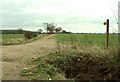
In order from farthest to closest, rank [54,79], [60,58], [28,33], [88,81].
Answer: [28,33] < [60,58] < [88,81] < [54,79]

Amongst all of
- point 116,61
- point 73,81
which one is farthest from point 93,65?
point 73,81

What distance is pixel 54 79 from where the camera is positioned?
721cm

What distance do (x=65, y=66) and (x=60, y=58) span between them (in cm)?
64

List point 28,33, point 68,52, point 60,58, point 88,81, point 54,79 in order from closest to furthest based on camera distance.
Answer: point 54,79 < point 88,81 < point 60,58 < point 68,52 < point 28,33

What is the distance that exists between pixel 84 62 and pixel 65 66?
63cm

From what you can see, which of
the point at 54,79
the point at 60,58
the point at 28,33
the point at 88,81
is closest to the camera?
the point at 54,79

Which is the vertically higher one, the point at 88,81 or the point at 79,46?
the point at 79,46

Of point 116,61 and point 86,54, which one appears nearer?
point 116,61

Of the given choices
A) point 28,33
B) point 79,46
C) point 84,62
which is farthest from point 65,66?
point 28,33

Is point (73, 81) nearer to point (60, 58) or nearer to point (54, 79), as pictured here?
point (54, 79)

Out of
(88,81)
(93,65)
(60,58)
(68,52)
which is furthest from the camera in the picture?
(68,52)

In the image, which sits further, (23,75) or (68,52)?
(68,52)

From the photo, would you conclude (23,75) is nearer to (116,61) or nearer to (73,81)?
(73,81)

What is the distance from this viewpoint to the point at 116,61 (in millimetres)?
8031
